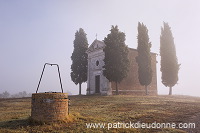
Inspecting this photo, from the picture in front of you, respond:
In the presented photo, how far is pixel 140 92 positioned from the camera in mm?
25109

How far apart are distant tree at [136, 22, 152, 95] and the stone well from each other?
18.7 m

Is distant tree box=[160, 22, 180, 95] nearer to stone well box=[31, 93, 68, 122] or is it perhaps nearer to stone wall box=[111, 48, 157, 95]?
stone wall box=[111, 48, 157, 95]

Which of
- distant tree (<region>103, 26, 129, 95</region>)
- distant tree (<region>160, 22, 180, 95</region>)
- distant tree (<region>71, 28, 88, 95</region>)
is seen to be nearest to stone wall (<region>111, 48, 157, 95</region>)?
distant tree (<region>103, 26, 129, 95</region>)

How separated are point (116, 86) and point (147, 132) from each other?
52.7 ft

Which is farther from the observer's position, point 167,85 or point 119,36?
point 167,85

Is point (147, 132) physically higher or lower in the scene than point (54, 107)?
lower

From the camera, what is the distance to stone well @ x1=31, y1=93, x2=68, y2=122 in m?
5.91

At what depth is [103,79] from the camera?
22734 millimetres

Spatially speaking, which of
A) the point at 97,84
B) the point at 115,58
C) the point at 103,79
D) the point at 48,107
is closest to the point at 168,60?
the point at 115,58

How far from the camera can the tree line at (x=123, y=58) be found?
20.9 meters

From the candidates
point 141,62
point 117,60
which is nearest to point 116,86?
point 117,60

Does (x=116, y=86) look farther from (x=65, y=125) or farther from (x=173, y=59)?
(x=65, y=125)

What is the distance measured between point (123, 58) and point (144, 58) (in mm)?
4109

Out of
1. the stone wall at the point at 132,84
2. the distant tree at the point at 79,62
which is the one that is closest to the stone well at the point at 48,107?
the stone wall at the point at 132,84
